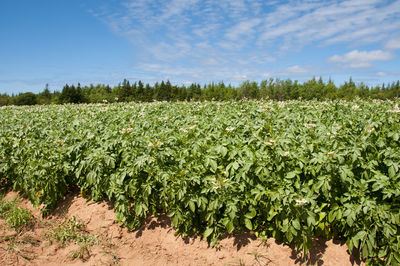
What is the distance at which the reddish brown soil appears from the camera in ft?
9.29

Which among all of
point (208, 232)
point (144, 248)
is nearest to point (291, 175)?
point (208, 232)

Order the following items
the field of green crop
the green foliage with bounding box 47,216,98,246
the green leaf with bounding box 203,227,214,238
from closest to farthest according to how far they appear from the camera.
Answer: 1. the field of green crop
2. the green leaf with bounding box 203,227,214,238
3. the green foliage with bounding box 47,216,98,246

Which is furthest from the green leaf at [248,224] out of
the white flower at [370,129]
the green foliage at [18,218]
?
the green foliage at [18,218]

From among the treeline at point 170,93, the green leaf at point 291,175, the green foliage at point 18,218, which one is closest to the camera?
the green leaf at point 291,175

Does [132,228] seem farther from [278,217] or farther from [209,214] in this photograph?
[278,217]

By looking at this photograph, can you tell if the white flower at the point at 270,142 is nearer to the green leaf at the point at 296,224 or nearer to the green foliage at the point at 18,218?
the green leaf at the point at 296,224

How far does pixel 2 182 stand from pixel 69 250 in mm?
3218

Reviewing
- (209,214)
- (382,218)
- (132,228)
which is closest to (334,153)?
(382,218)

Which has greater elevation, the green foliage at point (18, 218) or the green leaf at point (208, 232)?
the green leaf at point (208, 232)

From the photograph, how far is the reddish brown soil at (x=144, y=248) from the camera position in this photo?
283 cm

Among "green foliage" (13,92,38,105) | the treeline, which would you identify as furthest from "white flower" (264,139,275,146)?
"green foliage" (13,92,38,105)

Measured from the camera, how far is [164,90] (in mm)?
58312

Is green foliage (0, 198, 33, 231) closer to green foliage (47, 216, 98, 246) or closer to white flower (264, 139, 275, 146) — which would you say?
green foliage (47, 216, 98, 246)

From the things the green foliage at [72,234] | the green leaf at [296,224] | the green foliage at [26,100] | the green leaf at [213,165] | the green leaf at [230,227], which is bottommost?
the green foliage at [72,234]
